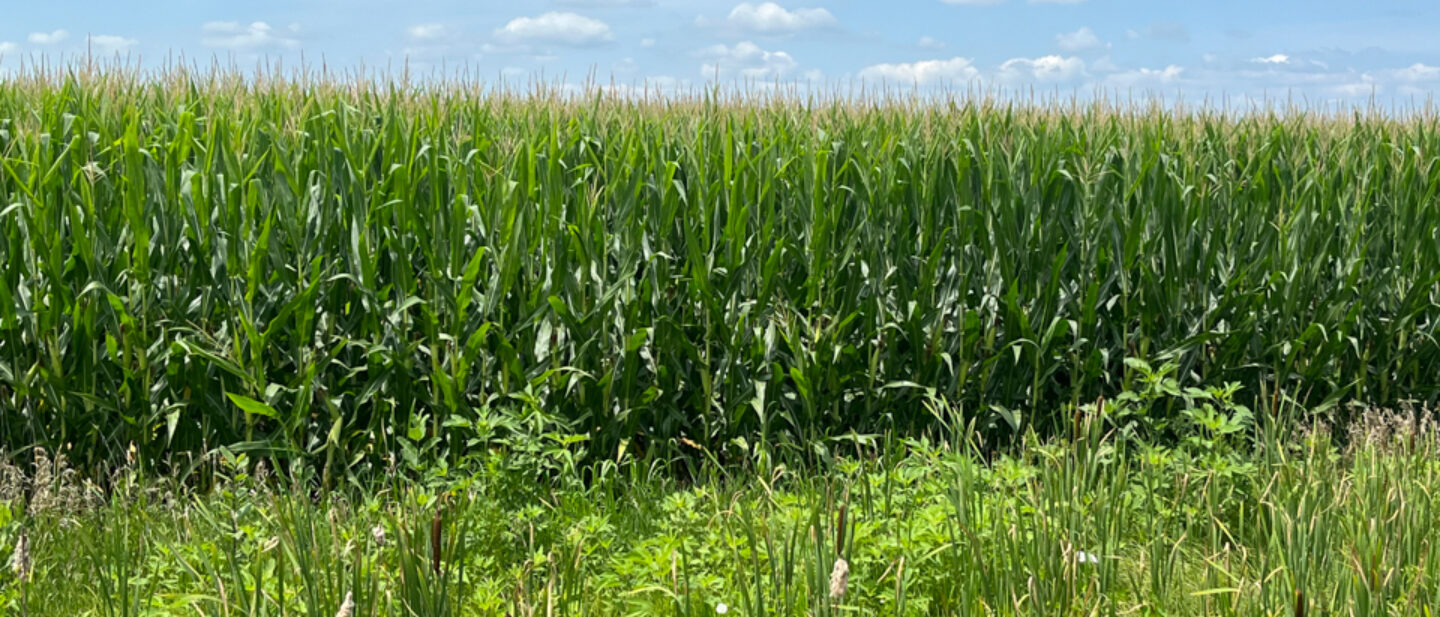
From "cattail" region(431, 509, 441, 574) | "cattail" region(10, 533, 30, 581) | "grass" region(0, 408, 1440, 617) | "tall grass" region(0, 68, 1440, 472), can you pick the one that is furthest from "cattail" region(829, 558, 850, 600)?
"tall grass" region(0, 68, 1440, 472)

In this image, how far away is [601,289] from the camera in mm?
4598

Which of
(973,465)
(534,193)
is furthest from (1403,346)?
(534,193)

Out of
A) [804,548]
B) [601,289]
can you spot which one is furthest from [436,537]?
[601,289]

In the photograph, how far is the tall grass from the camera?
4.48 m

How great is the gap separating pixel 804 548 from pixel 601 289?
6.46ft

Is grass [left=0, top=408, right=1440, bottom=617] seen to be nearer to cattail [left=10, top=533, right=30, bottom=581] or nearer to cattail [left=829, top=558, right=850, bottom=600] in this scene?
cattail [left=10, top=533, right=30, bottom=581]

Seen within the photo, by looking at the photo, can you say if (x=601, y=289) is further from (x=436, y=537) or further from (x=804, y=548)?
(x=436, y=537)

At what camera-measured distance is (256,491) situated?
14.1 ft

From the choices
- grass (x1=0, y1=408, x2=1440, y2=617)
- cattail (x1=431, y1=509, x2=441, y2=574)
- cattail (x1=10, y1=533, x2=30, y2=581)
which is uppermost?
cattail (x1=431, y1=509, x2=441, y2=574)

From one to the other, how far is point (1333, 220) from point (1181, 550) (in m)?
2.95

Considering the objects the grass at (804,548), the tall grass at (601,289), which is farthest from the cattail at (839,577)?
the tall grass at (601,289)

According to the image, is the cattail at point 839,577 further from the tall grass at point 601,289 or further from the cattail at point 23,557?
the tall grass at point 601,289

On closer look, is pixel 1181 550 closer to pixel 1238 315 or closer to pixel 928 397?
pixel 928 397

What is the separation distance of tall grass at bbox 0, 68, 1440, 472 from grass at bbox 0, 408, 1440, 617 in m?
0.41
